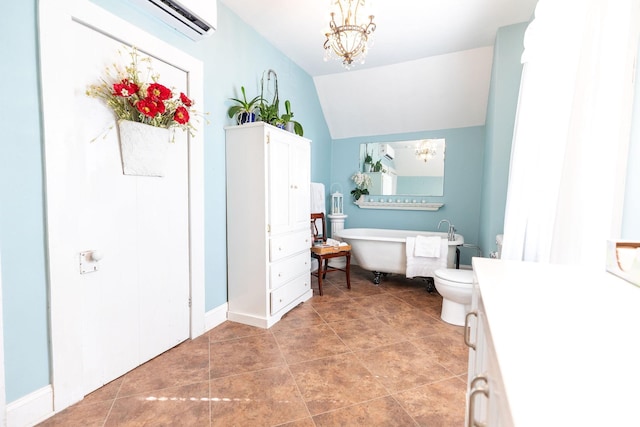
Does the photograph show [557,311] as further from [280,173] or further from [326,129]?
[326,129]

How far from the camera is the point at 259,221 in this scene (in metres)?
2.58

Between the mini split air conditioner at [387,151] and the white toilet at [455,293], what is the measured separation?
7.72ft

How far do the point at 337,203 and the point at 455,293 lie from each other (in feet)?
8.37

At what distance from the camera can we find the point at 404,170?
4609mm

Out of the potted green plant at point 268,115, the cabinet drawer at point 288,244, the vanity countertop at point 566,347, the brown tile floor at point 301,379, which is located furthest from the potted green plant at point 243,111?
the vanity countertop at point 566,347

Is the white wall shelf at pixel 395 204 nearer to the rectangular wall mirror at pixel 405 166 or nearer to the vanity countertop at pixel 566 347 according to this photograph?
the rectangular wall mirror at pixel 405 166

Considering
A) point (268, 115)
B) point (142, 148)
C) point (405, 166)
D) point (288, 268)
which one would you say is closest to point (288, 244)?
point (288, 268)

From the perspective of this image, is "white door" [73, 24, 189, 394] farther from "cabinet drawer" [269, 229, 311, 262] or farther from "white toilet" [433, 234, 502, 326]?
"white toilet" [433, 234, 502, 326]

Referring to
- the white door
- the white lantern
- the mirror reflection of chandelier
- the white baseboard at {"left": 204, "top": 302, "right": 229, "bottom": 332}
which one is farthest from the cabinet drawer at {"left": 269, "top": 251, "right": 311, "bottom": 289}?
the mirror reflection of chandelier

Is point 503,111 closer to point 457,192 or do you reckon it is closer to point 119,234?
point 457,192

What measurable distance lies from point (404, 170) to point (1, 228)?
14.1 feet

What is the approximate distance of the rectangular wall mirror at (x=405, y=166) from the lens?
4.44 meters

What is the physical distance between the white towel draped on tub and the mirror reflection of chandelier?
60.6 inches

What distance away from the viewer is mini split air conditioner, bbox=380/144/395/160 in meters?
4.68
